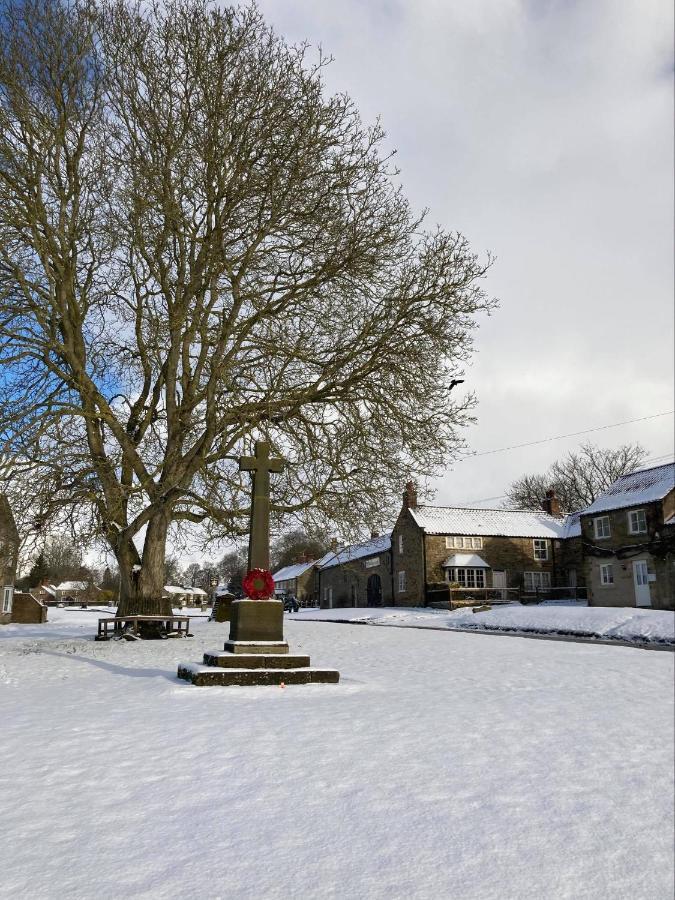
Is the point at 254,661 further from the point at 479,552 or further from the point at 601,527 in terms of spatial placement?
the point at 479,552

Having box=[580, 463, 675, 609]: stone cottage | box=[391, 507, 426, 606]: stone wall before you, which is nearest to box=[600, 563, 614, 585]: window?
box=[580, 463, 675, 609]: stone cottage

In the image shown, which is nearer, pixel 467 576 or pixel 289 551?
pixel 467 576

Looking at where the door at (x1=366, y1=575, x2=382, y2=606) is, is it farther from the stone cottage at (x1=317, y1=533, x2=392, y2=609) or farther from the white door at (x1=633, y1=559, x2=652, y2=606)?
the white door at (x1=633, y1=559, x2=652, y2=606)

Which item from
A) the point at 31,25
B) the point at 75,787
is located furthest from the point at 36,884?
the point at 31,25

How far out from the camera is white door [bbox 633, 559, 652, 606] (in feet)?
107

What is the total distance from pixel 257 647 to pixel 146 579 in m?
7.92

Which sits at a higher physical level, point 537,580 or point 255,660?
point 537,580

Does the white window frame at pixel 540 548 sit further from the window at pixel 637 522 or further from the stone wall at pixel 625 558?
the window at pixel 637 522

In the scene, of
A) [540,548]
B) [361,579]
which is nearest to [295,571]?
[361,579]

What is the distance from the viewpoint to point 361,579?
51.7m

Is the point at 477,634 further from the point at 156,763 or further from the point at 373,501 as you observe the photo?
the point at 156,763

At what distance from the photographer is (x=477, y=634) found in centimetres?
1812

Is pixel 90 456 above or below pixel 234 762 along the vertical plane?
above

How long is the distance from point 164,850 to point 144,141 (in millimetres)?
15383
